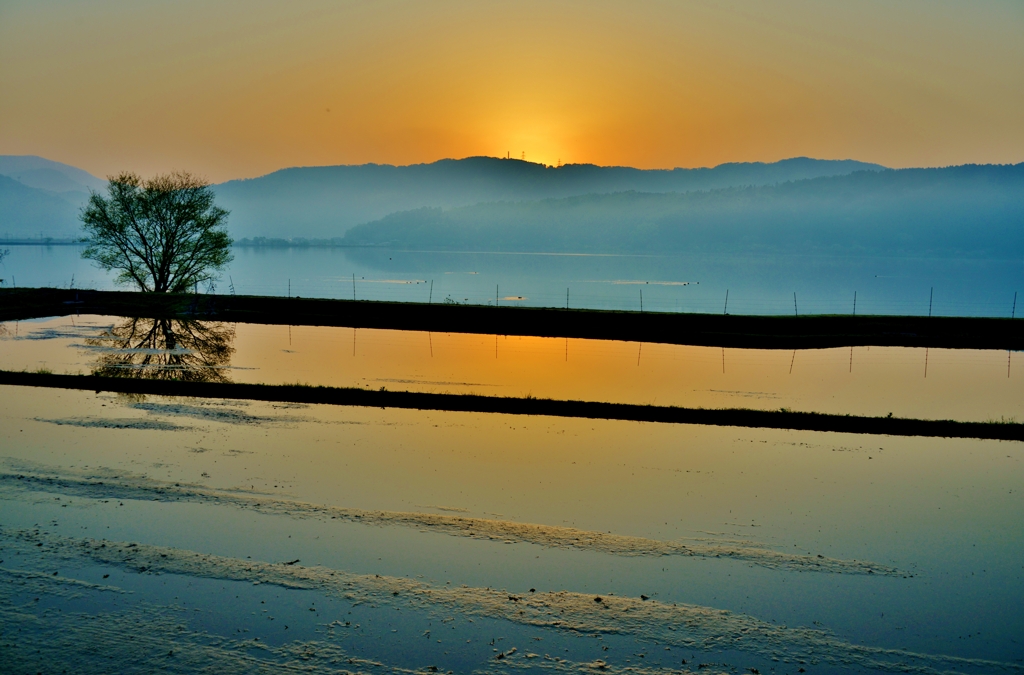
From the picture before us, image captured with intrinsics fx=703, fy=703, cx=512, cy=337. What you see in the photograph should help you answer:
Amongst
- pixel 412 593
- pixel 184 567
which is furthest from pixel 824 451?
pixel 184 567

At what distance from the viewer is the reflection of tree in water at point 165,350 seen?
26.8m

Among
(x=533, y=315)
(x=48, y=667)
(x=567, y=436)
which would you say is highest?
(x=533, y=315)

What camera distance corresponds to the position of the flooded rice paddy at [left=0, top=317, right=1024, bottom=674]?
871 cm

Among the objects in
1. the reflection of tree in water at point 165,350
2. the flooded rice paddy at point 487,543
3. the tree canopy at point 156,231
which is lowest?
the flooded rice paddy at point 487,543

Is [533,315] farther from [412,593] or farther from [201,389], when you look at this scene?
[412,593]

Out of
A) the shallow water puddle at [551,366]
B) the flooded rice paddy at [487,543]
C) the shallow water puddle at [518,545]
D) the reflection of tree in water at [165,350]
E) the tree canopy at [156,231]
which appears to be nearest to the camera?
the flooded rice paddy at [487,543]

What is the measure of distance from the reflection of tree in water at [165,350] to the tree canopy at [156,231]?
15.1 metres

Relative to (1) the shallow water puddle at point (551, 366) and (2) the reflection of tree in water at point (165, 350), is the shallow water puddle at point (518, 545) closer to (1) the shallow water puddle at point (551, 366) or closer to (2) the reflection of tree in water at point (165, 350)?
(1) the shallow water puddle at point (551, 366)

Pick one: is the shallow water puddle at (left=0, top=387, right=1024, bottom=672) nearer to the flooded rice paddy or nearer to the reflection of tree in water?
the flooded rice paddy

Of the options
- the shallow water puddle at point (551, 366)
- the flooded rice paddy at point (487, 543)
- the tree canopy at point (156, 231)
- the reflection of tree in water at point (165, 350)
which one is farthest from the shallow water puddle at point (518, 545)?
the tree canopy at point (156, 231)

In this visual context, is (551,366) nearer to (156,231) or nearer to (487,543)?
(487,543)

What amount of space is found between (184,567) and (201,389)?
46.0 feet

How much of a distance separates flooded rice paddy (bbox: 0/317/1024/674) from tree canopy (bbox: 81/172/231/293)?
40.9 m

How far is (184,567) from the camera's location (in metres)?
10.5
